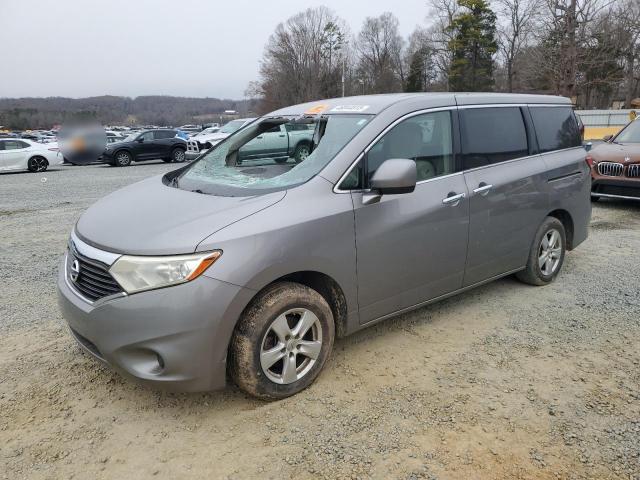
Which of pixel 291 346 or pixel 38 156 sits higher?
pixel 38 156

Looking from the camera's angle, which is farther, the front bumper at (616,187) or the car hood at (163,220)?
the front bumper at (616,187)

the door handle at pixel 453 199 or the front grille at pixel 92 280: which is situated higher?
the door handle at pixel 453 199

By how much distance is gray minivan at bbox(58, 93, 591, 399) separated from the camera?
265cm

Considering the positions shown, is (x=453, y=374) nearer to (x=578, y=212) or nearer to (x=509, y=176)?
(x=509, y=176)

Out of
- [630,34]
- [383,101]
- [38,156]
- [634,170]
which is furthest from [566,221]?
[630,34]

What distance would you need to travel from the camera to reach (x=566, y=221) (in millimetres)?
5012

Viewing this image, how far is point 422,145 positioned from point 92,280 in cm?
238

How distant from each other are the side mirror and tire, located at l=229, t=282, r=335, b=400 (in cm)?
77

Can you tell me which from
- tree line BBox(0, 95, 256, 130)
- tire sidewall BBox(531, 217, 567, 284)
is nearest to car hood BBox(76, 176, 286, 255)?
tire sidewall BBox(531, 217, 567, 284)

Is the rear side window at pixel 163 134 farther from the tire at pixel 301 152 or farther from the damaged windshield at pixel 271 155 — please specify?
the tire at pixel 301 152

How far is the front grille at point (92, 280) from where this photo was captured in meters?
2.71

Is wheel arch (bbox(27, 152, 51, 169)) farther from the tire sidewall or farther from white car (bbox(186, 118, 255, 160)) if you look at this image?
the tire sidewall

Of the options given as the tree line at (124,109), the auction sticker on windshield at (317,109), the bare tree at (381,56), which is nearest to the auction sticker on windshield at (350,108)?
the auction sticker on windshield at (317,109)

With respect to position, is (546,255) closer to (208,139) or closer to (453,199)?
(453,199)
